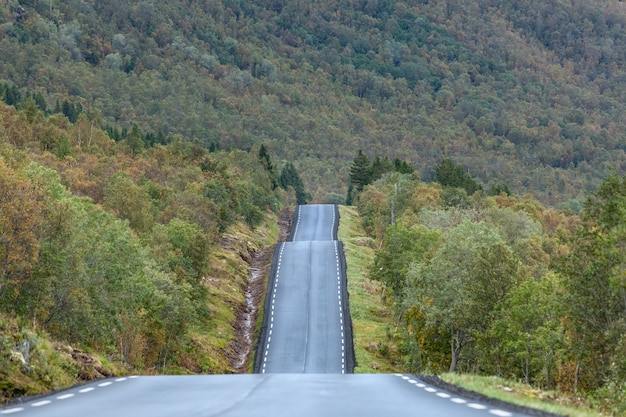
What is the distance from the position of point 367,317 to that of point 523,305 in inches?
1459

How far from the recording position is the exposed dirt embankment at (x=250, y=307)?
72613 mm

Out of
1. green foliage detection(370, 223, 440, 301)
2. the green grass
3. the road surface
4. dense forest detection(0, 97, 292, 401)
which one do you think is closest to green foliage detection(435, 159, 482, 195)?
the road surface

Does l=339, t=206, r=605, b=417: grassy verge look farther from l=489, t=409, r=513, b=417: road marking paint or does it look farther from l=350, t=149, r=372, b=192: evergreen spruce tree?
l=350, t=149, r=372, b=192: evergreen spruce tree

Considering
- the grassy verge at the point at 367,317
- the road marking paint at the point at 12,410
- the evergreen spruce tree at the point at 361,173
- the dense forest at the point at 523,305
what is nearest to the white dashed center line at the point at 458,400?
the dense forest at the point at 523,305

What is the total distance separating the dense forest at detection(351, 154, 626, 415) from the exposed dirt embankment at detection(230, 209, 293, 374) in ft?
41.4

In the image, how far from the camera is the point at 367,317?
84.6 meters

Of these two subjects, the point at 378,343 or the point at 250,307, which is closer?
the point at 378,343

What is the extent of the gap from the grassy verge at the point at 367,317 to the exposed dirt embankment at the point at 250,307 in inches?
359

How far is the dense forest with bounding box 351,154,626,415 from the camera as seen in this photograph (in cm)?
3762

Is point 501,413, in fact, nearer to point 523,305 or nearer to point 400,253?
point 523,305

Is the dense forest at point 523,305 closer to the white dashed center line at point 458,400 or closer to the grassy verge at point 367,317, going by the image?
the grassy verge at point 367,317

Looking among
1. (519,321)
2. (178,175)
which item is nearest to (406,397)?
(519,321)

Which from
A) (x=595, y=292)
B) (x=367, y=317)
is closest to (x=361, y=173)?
A: (x=367, y=317)

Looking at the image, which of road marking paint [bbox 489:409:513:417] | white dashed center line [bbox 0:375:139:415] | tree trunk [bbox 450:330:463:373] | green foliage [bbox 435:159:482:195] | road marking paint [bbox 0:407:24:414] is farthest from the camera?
green foliage [bbox 435:159:482:195]
